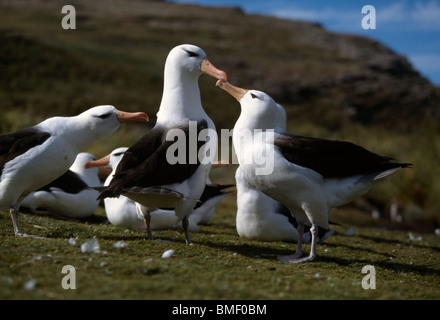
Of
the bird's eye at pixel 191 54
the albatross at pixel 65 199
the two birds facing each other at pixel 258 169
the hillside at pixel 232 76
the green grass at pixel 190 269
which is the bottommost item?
the green grass at pixel 190 269

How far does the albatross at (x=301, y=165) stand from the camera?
5.44 metres

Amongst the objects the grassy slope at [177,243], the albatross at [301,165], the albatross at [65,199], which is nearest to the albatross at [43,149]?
the grassy slope at [177,243]

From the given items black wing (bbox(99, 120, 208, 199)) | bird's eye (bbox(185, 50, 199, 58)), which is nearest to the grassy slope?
black wing (bbox(99, 120, 208, 199))

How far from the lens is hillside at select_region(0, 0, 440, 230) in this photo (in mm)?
16812

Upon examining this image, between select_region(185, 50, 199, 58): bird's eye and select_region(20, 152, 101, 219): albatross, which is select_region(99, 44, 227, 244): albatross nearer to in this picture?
select_region(185, 50, 199, 58): bird's eye

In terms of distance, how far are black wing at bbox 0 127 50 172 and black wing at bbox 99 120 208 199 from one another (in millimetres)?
1025

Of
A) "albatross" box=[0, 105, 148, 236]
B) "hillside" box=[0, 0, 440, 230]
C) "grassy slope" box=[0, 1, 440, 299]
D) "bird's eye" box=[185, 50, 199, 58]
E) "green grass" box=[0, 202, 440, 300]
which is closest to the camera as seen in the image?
"green grass" box=[0, 202, 440, 300]

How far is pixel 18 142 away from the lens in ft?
19.0

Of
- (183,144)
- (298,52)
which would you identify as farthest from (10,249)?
(298,52)

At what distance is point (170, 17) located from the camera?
85.4 metres

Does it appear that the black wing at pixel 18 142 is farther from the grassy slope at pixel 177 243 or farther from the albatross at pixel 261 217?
the albatross at pixel 261 217

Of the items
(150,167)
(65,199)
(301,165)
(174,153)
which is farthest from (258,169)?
(65,199)
